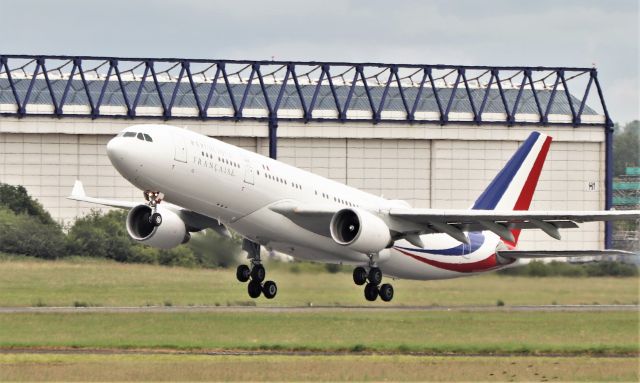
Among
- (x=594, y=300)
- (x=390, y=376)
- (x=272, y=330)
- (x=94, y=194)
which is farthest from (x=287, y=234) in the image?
(x=94, y=194)

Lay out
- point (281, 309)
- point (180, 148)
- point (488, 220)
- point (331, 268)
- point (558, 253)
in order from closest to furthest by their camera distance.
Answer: point (180, 148) < point (488, 220) < point (558, 253) < point (331, 268) < point (281, 309)

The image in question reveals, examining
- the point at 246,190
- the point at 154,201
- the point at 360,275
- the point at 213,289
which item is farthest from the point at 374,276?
the point at 213,289

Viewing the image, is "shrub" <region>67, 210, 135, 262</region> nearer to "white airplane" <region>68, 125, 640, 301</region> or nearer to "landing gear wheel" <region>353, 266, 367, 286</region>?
"white airplane" <region>68, 125, 640, 301</region>

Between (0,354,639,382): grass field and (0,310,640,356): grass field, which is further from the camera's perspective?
(0,310,640,356): grass field

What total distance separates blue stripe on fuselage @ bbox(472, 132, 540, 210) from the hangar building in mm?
28378

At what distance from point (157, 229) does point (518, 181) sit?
1900 cm

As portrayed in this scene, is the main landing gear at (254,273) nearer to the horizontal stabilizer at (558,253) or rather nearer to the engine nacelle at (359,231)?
the engine nacelle at (359,231)

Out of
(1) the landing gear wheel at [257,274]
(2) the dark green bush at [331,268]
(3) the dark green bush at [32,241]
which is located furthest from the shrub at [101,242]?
(1) the landing gear wheel at [257,274]

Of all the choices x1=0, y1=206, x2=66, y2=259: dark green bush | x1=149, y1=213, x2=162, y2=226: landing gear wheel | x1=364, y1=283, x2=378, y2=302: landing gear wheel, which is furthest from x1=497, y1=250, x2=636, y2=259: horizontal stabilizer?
x1=0, y1=206, x2=66, y2=259: dark green bush

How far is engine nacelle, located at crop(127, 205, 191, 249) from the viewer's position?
5297cm

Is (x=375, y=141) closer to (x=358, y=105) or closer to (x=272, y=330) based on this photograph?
(x=358, y=105)

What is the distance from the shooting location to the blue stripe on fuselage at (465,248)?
59.4 meters

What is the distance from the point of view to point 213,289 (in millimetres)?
72375

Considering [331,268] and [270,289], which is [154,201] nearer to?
[270,289]
